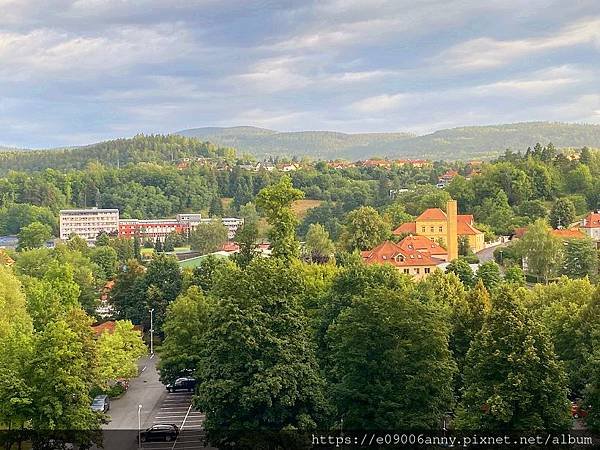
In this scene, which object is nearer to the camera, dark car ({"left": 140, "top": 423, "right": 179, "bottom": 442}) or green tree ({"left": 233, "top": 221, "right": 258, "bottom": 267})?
dark car ({"left": 140, "top": 423, "right": 179, "bottom": 442})

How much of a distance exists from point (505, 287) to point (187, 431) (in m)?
13.8

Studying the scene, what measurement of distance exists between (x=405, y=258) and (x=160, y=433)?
35.6 m

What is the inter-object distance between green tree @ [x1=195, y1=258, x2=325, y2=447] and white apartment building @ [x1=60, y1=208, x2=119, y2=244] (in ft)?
395

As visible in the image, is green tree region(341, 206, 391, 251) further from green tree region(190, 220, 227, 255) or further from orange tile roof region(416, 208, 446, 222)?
green tree region(190, 220, 227, 255)

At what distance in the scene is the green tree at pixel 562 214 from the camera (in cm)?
8231

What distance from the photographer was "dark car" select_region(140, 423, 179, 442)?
30094 millimetres

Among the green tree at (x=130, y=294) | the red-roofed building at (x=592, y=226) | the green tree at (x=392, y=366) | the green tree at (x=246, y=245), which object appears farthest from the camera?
the red-roofed building at (x=592, y=226)

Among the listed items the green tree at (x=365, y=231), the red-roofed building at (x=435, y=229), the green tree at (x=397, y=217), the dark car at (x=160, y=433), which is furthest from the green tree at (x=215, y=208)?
the dark car at (x=160, y=433)

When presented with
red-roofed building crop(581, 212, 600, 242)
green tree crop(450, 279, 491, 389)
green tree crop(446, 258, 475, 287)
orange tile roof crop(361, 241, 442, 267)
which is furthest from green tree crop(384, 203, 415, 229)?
green tree crop(450, 279, 491, 389)

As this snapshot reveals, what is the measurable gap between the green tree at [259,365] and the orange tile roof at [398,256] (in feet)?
116

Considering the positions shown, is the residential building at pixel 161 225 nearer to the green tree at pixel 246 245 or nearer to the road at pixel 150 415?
the green tree at pixel 246 245

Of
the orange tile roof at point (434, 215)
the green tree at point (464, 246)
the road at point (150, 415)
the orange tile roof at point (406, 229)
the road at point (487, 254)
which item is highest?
the orange tile roof at point (434, 215)

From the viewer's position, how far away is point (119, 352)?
37781mm

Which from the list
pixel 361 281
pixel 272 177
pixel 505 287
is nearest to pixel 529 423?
pixel 505 287
